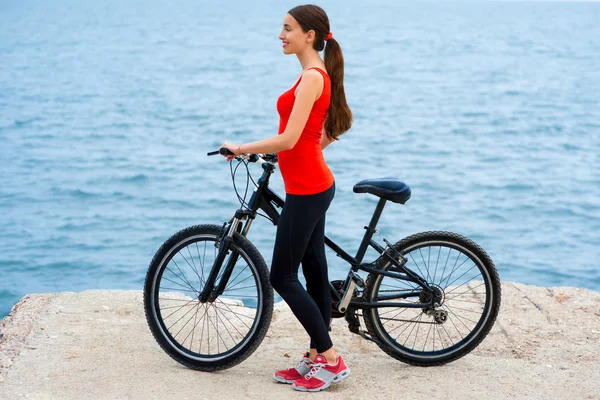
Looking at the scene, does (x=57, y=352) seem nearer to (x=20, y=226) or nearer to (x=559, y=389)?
(x=559, y=389)

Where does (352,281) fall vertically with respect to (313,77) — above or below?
below

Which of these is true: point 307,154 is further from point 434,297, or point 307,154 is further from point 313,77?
point 434,297

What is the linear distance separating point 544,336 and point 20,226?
17602mm

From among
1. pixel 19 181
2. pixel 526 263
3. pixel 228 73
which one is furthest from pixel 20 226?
pixel 228 73

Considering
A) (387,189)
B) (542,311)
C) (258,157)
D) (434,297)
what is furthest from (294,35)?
(542,311)

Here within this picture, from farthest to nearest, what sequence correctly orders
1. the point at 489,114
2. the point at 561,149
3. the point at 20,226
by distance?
the point at 489,114 → the point at 561,149 → the point at 20,226

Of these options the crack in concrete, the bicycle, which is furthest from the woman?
the crack in concrete

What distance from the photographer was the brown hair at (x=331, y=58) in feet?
13.0

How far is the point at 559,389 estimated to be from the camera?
4.39 metres

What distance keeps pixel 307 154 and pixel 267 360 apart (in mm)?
1387

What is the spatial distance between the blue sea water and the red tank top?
13.2 meters

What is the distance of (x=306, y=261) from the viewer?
173 inches

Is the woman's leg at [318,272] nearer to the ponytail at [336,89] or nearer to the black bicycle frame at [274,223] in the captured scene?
the black bicycle frame at [274,223]

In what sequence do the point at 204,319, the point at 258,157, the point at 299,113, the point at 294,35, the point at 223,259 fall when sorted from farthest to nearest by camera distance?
the point at 204,319, the point at 223,259, the point at 258,157, the point at 294,35, the point at 299,113
